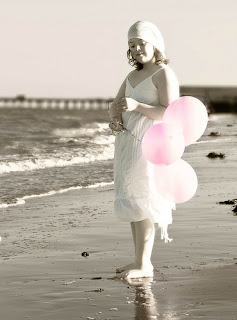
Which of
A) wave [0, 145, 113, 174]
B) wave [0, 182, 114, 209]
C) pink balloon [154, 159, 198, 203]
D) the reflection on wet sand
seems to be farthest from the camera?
wave [0, 145, 113, 174]

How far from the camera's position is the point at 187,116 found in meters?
5.77

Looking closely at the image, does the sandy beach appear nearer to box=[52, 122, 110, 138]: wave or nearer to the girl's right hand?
the girl's right hand

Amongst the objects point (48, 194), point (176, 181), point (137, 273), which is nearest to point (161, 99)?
point (176, 181)

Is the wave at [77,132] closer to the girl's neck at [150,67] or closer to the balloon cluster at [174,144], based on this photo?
the girl's neck at [150,67]

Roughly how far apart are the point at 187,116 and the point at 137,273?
3.75 feet

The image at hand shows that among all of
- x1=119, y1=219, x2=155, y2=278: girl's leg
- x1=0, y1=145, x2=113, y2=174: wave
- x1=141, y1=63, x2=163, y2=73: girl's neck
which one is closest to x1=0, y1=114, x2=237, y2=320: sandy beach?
x1=119, y1=219, x2=155, y2=278: girl's leg

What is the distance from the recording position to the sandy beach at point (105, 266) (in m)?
5.13

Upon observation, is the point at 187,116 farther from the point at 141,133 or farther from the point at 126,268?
the point at 126,268

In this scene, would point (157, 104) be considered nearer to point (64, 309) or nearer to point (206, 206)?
point (64, 309)

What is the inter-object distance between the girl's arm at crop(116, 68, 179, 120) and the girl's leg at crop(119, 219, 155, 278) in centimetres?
74

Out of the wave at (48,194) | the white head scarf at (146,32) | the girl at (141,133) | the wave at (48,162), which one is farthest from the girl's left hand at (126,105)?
the wave at (48,162)

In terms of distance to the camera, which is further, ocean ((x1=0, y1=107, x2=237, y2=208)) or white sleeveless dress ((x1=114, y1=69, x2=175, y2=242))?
ocean ((x1=0, y1=107, x2=237, y2=208))

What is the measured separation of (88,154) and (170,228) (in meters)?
13.6

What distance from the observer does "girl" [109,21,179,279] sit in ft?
19.6
